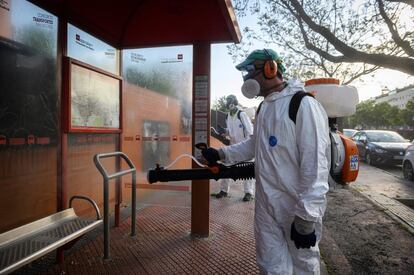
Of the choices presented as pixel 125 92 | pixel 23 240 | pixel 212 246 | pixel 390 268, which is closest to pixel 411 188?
pixel 390 268

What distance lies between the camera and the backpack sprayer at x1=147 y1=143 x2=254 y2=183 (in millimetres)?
2605

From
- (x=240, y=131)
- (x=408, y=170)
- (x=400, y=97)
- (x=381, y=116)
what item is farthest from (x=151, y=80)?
(x=400, y=97)

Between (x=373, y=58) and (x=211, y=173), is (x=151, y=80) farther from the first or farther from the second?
(x=373, y=58)

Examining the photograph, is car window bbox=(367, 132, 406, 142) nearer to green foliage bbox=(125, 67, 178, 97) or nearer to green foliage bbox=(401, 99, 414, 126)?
green foliage bbox=(125, 67, 178, 97)

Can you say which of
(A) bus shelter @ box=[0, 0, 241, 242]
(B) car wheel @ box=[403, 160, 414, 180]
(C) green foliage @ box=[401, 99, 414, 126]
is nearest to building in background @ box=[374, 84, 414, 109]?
(C) green foliage @ box=[401, 99, 414, 126]

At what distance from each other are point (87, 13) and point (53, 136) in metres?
1.50

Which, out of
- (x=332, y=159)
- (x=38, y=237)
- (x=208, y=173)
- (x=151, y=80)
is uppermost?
(x=151, y=80)

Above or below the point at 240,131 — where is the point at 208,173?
below

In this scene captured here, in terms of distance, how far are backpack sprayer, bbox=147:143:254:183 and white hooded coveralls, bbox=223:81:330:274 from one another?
28cm

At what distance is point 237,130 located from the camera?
21.4 feet

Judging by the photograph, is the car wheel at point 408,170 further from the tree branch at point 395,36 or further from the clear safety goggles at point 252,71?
the clear safety goggles at point 252,71

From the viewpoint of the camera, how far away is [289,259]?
222cm

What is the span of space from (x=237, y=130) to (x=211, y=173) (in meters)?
3.96

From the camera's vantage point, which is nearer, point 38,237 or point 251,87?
point 251,87
